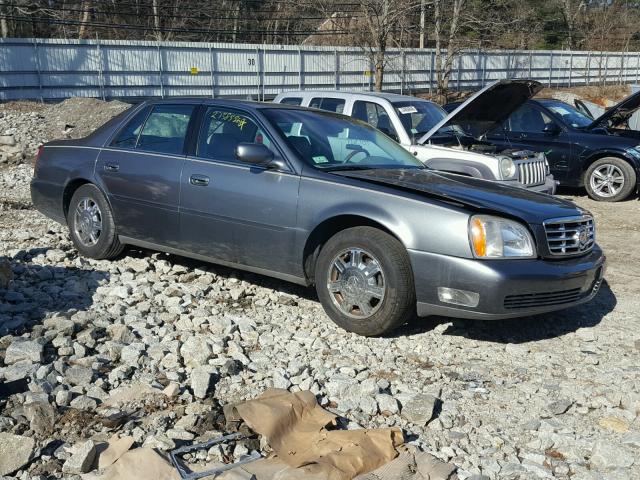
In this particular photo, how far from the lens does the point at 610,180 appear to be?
487 inches

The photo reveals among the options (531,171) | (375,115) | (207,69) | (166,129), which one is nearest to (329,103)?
(375,115)

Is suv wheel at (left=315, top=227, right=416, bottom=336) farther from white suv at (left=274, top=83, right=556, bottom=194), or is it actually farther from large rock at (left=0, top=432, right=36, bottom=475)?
white suv at (left=274, top=83, right=556, bottom=194)

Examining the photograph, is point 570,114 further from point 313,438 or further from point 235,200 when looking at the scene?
point 313,438

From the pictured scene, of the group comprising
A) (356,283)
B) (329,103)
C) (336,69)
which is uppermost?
(336,69)

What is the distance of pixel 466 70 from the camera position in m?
40.8

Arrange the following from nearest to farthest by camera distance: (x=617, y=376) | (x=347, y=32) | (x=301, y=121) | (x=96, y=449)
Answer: (x=96, y=449), (x=617, y=376), (x=301, y=121), (x=347, y=32)

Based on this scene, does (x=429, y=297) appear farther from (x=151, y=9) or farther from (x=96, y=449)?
(x=151, y=9)

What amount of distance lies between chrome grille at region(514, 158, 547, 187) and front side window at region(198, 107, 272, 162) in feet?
15.3

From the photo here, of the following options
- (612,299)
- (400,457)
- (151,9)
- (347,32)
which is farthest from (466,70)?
(400,457)

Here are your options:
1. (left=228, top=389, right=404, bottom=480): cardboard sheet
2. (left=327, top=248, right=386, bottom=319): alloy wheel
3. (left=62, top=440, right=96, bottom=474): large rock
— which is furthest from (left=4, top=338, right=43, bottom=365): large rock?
(left=327, top=248, right=386, bottom=319): alloy wheel

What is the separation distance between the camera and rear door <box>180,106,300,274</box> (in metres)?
5.60

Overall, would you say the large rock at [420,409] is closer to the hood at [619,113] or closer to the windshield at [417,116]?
the windshield at [417,116]

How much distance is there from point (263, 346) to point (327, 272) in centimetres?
72

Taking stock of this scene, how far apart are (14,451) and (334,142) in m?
3.50
